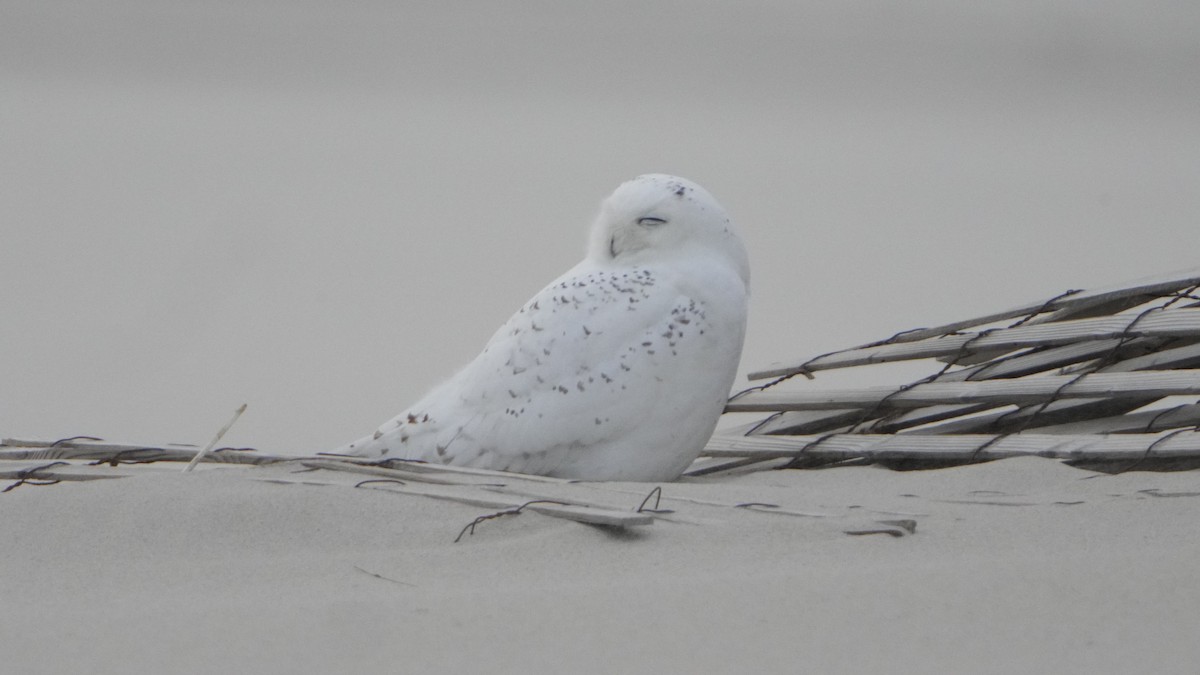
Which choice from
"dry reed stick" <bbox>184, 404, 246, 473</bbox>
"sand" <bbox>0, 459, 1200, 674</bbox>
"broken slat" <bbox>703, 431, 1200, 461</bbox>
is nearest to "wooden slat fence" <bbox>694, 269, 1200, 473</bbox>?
"broken slat" <bbox>703, 431, 1200, 461</bbox>

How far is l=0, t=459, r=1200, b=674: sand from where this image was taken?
125cm

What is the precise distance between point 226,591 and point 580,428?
1077 millimetres

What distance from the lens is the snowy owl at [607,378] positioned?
2.58 metres

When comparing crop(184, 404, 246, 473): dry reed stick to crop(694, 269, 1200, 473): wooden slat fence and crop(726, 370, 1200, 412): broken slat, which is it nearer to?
crop(694, 269, 1200, 473): wooden slat fence

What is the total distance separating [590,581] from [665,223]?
134 cm

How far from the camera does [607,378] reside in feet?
8.50

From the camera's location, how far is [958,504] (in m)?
2.12

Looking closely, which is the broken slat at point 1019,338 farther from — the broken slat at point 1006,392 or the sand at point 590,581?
the sand at point 590,581

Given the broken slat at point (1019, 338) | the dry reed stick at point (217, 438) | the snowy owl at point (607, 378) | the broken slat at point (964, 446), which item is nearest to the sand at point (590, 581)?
the dry reed stick at point (217, 438)

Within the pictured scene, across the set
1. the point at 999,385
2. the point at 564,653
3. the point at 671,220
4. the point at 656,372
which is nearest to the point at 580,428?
the point at 656,372

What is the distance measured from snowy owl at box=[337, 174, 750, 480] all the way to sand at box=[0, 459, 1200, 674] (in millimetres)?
322

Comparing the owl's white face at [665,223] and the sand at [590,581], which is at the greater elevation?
the owl's white face at [665,223]

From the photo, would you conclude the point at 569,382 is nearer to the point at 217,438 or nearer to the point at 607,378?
the point at 607,378

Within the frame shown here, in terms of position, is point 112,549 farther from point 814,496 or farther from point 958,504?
point 958,504
